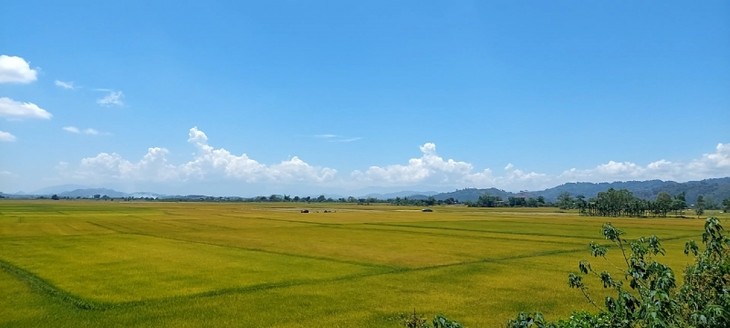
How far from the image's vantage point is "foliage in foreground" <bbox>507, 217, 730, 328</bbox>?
14.5ft

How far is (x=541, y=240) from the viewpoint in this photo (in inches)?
1828

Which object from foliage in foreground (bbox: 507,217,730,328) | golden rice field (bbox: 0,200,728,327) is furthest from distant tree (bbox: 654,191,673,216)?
foliage in foreground (bbox: 507,217,730,328)

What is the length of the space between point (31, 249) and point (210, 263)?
1714 centimetres

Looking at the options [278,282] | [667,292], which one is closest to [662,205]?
[278,282]

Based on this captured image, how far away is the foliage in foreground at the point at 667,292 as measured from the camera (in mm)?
4414

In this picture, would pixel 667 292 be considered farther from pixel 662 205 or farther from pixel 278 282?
pixel 662 205

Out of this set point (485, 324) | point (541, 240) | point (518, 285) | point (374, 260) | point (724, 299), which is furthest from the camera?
point (541, 240)

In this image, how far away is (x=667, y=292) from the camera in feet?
14.6

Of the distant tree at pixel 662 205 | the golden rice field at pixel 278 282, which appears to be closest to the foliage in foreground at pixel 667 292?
the golden rice field at pixel 278 282

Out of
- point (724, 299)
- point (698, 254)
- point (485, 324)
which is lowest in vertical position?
point (485, 324)

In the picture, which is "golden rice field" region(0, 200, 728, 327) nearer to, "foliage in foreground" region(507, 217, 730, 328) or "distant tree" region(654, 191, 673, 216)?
"foliage in foreground" region(507, 217, 730, 328)

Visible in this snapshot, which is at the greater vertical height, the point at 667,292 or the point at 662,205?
the point at 662,205

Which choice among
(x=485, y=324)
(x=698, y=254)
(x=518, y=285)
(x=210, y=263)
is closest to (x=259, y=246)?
(x=210, y=263)

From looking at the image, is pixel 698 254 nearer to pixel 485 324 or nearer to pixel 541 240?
pixel 485 324
